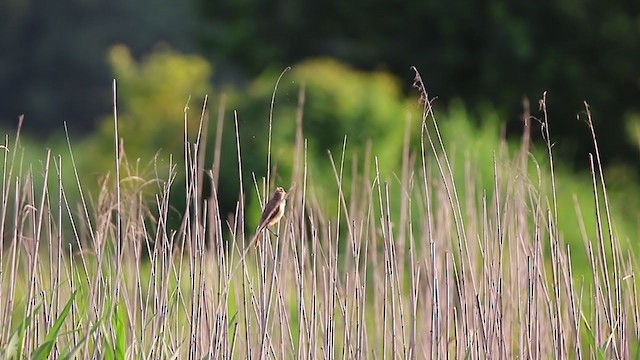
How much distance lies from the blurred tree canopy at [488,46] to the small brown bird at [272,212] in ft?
21.4

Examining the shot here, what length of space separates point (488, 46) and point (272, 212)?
6.91 m

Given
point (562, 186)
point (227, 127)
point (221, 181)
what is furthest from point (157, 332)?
point (227, 127)

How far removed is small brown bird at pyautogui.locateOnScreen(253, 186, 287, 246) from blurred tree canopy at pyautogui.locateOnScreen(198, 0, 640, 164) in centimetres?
652

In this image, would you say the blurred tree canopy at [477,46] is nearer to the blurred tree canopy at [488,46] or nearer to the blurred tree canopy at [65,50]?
the blurred tree canopy at [488,46]

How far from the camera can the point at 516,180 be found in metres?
1.97

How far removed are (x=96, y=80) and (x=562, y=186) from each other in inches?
580

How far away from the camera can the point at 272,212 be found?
1.92 metres

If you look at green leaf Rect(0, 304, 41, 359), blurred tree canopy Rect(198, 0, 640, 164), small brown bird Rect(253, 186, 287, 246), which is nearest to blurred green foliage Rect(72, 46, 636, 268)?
blurred tree canopy Rect(198, 0, 640, 164)

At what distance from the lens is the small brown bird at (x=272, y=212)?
6.20ft

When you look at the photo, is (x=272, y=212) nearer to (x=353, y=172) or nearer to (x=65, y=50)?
(x=353, y=172)

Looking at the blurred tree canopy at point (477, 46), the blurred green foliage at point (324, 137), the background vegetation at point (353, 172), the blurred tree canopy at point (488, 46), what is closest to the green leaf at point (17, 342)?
the background vegetation at point (353, 172)

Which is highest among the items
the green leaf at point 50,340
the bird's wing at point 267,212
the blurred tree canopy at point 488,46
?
the blurred tree canopy at point 488,46

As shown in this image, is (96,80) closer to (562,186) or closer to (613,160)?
(613,160)

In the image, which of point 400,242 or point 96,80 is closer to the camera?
point 400,242
